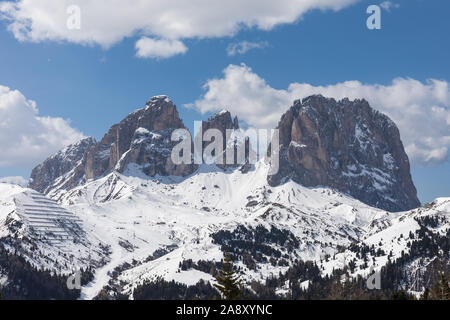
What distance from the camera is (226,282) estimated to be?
95875mm
